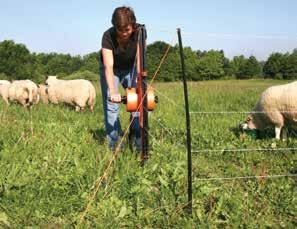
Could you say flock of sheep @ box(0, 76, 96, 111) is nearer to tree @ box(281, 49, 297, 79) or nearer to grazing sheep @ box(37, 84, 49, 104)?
grazing sheep @ box(37, 84, 49, 104)

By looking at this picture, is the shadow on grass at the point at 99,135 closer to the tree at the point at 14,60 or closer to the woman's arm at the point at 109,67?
the woman's arm at the point at 109,67

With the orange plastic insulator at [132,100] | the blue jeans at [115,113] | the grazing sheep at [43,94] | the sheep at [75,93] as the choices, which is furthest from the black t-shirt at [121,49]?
the grazing sheep at [43,94]

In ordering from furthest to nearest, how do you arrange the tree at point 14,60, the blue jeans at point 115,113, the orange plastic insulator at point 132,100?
the tree at point 14,60
the blue jeans at point 115,113
the orange plastic insulator at point 132,100

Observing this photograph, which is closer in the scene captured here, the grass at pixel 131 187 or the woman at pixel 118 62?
the grass at pixel 131 187

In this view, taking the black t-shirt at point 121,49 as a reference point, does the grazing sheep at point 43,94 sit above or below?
below

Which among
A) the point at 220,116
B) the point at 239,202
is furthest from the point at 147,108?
the point at 220,116

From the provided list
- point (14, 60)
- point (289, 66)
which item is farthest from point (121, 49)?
point (14, 60)

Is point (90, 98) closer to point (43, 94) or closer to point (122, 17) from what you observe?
point (43, 94)

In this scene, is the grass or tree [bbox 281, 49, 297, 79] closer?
the grass

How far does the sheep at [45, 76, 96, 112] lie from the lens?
15891 millimetres

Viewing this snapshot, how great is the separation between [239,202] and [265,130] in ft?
16.7

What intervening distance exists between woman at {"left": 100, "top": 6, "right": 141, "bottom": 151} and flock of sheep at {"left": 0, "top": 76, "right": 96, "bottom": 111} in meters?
9.09

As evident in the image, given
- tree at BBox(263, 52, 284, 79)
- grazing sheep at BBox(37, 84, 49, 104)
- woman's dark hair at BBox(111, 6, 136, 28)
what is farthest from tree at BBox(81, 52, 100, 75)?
woman's dark hair at BBox(111, 6, 136, 28)

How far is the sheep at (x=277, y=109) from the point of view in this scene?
27.5ft
